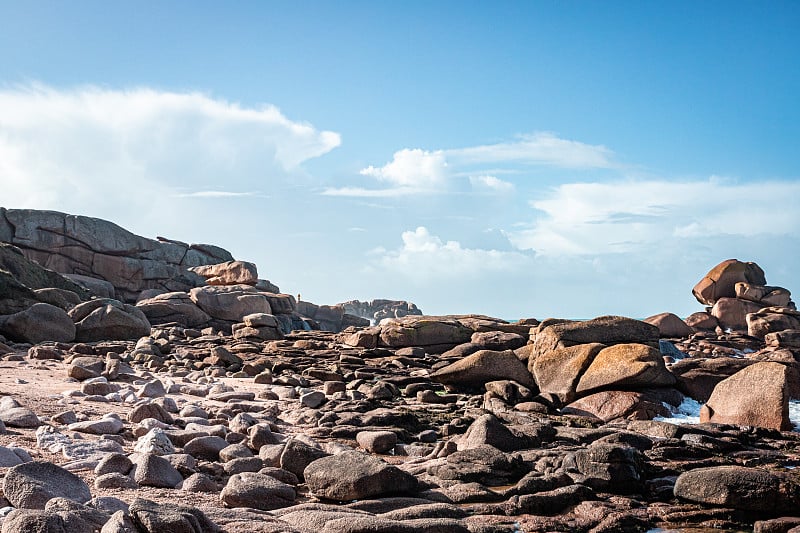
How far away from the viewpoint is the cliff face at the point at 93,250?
48.1 metres

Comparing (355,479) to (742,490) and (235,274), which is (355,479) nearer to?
(742,490)

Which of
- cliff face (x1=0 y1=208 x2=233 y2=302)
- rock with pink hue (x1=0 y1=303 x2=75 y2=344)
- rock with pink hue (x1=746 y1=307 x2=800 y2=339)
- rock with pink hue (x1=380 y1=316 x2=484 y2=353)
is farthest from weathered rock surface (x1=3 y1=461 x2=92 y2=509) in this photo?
cliff face (x1=0 y1=208 x2=233 y2=302)

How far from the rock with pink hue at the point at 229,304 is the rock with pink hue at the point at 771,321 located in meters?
28.3

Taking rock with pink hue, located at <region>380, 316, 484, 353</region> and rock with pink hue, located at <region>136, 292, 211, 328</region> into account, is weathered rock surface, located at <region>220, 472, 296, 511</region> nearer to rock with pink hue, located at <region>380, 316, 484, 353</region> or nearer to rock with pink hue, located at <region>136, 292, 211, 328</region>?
rock with pink hue, located at <region>380, 316, 484, 353</region>

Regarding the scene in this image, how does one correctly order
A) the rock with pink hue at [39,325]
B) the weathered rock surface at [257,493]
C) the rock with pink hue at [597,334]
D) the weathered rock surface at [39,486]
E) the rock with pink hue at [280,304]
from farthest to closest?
the rock with pink hue at [280,304] < the rock with pink hue at [39,325] < the rock with pink hue at [597,334] < the weathered rock surface at [257,493] < the weathered rock surface at [39,486]

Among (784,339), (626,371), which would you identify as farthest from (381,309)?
(626,371)

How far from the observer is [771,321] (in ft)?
131

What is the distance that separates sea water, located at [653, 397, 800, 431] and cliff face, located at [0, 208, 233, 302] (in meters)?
41.4

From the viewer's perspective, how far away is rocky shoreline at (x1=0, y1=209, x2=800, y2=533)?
6.04 meters

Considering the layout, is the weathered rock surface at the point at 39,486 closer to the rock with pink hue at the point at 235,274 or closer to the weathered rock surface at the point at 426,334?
the weathered rock surface at the point at 426,334

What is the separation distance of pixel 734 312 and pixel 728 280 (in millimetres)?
3183

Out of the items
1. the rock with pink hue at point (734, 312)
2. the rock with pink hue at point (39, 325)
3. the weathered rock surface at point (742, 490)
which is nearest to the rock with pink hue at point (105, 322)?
the rock with pink hue at point (39, 325)

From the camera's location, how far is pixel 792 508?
6.95 m

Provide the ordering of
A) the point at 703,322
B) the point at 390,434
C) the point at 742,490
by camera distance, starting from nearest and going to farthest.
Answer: the point at 742,490
the point at 390,434
the point at 703,322
